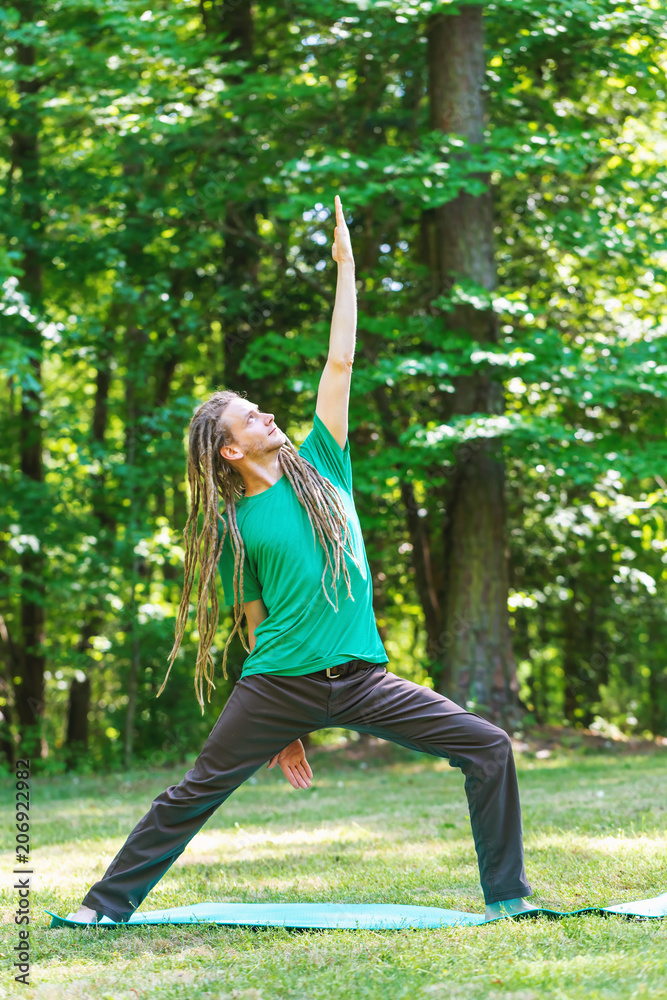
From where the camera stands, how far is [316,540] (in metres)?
3.68

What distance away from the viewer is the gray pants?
140 inches

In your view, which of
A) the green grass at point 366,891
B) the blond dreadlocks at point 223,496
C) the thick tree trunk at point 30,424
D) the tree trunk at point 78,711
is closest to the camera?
the green grass at point 366,891

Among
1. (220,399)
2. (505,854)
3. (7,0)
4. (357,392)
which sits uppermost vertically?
(7,0)

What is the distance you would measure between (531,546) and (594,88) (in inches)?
213

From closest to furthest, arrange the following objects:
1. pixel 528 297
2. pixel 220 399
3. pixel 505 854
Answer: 1. pixel 505 854
2. pixel 220 399
3. pixel 528 297

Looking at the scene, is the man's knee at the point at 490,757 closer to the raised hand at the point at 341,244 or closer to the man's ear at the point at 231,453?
the man's ear at the point at 231,453

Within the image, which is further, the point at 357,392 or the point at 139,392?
the point at 139,392

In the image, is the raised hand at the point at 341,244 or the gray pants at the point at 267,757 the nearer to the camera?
the gray pants at the point at 267,757

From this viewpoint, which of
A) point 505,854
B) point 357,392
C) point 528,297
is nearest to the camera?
point 505,854

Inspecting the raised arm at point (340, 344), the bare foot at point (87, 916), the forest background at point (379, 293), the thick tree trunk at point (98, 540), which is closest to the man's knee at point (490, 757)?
the raised arm at point (340, 344)

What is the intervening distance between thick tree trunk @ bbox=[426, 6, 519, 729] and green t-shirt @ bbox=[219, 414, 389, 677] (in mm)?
6163

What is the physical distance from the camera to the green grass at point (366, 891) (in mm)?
2936

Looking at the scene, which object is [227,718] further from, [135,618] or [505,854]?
[135,618]

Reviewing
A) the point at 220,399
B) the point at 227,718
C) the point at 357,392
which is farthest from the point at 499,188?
the point at 227,718
